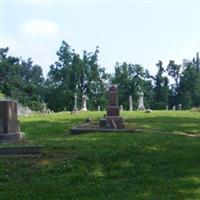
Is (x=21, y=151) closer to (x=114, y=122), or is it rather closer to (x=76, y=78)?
(x=114, y=122)

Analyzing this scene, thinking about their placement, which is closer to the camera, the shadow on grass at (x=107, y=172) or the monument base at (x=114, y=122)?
the shadow on grass at (x=107, y=172)

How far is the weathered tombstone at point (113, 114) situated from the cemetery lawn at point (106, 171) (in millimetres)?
5323

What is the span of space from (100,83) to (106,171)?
75453mm

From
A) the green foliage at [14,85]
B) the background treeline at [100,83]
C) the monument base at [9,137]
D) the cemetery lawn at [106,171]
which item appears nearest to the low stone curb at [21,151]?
the cemetery lawn at [106,171]

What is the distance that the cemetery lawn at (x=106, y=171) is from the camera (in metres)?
8.84

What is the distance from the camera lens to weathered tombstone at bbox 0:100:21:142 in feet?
47.9

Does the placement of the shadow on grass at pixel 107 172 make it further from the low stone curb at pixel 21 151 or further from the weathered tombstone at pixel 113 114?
the weathered tombstone at pixel 113 114

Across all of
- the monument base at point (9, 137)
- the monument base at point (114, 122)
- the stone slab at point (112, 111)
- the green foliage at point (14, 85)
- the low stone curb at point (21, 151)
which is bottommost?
the low stone curb at point (21, 151)

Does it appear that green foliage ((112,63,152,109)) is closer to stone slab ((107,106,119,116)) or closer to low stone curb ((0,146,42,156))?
stone slab ((107,106,119,116))

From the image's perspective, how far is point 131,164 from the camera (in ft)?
34.7

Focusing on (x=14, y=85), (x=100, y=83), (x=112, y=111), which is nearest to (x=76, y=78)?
(x=100, y=83)

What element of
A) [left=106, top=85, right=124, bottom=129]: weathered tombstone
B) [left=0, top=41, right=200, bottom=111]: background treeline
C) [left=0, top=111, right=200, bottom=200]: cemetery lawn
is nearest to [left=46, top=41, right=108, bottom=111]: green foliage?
[left=0, top=41, right=200, bottom=111]: background treeline

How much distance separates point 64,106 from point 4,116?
6323 centimetres

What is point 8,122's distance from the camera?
583 inches
